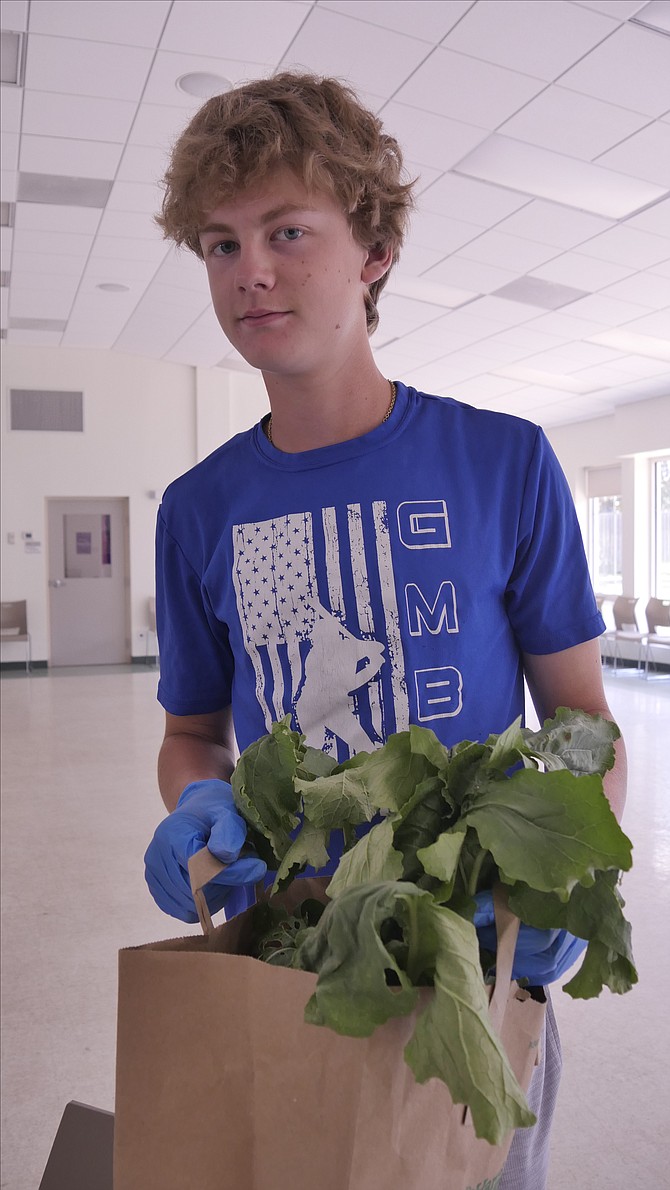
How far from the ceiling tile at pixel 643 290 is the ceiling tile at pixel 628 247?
291mm

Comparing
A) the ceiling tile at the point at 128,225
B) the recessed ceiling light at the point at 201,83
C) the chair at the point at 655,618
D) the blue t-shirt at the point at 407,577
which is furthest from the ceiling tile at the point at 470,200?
the chair at the point at 655,618

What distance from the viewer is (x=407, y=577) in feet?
3.80

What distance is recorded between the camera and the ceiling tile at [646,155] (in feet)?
16.5

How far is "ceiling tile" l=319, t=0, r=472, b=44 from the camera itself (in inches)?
161

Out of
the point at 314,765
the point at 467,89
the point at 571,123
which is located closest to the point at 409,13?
the point at 467,89

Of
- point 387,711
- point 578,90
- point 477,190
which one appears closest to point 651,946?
point 387,711

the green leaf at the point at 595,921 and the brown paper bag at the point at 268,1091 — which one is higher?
the green leaf at the point at 595,921

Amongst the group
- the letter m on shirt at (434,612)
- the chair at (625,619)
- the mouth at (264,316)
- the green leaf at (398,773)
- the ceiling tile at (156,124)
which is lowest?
the chair at (625,619)

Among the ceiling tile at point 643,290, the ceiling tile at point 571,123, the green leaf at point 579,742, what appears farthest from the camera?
the ceiling tile at point 643,290

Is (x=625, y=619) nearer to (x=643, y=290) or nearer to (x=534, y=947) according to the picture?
(x=643, y=290)

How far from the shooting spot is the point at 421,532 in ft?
3.81

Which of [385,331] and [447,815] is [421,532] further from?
[385,331]

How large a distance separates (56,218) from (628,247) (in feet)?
14.2

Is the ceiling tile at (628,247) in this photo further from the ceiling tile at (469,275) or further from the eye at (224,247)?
the eye at (224,247)
